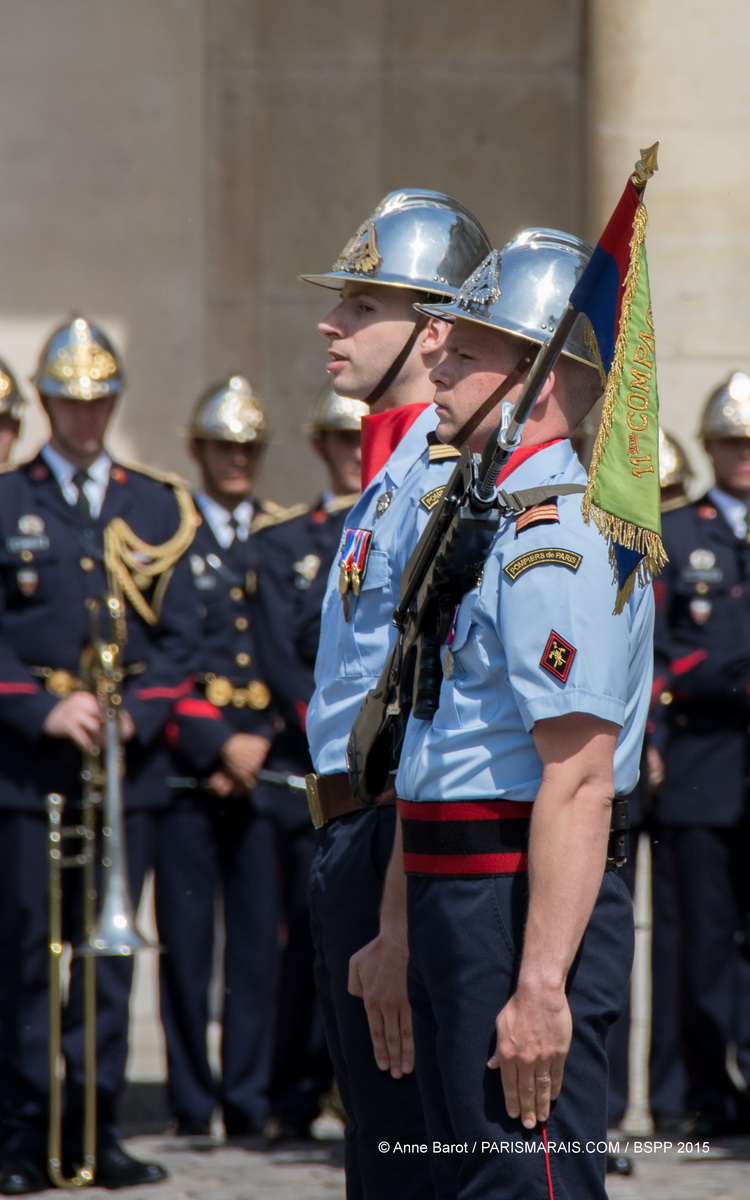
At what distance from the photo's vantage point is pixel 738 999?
6043 mm

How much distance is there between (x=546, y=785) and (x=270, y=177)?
6189mm

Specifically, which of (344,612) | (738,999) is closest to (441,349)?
(344,612)

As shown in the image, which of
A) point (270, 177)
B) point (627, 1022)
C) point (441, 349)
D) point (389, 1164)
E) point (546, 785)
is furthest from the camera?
point (270, 177)

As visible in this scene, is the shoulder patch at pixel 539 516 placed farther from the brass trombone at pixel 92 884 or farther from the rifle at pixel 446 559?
the brass trombone at pixel 92 884

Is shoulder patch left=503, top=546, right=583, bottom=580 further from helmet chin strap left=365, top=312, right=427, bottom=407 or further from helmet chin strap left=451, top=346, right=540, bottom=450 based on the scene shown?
helmet chin strap left=365, top=312, right=427, bottom=407

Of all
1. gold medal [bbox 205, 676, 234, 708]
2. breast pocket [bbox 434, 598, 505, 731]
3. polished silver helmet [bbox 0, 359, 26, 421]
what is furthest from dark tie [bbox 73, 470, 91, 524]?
breast pocket [bbox 434, 598, 505, 731]

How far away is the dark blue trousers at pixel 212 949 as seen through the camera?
571 centimetres

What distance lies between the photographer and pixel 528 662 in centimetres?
268

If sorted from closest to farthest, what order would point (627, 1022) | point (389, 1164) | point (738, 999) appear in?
point (389, 1164), point (627, 1022), point (738, 999)

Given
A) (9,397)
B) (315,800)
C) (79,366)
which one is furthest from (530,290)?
(9,397)

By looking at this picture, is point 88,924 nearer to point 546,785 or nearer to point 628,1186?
point 628,1186

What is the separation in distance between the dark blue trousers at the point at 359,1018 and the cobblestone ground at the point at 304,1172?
5.29 ft

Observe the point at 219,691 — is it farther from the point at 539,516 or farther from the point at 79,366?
the point at 539,516

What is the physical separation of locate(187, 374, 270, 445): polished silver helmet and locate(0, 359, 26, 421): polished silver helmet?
1.94ft
